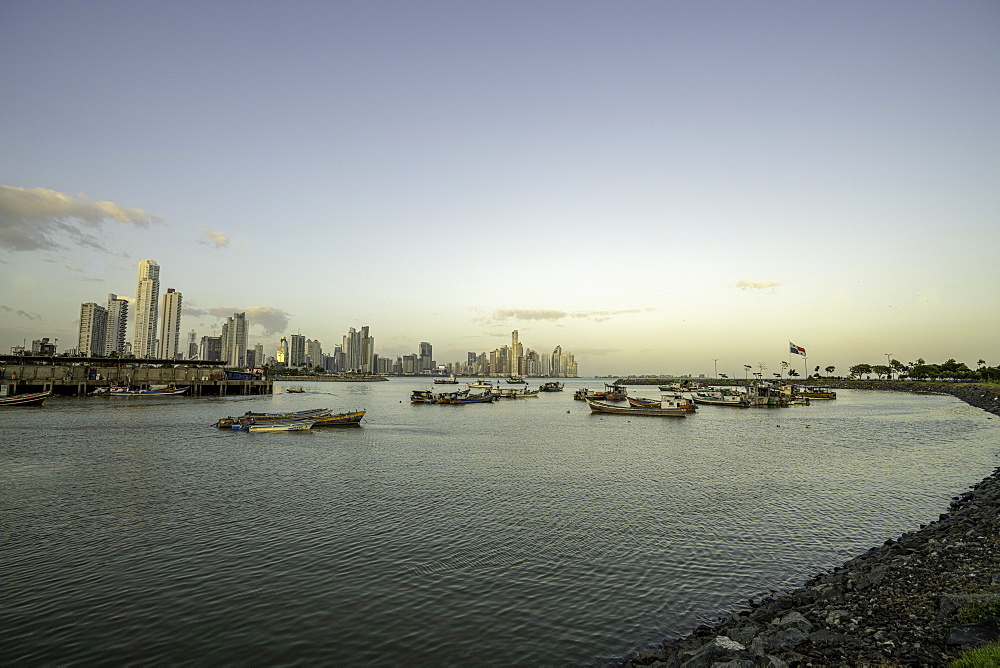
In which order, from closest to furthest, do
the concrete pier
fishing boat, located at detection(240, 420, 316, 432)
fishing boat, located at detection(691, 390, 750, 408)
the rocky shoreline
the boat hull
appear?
the rocky shoreline, fishing boat, located at detection(240, 420, 316, 432), the boat hull, the concrete pier, fishing boat, located at detection(691, 390, 750, 408)

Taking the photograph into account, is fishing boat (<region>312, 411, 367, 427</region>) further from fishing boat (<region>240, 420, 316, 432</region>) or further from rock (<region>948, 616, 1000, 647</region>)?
rock (<region>948, 616, 1000, 647</region>)

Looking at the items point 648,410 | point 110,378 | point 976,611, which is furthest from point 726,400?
point 110,378

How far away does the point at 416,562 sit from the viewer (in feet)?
62.7

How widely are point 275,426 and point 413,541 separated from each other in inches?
1768

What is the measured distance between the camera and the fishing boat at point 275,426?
59344 mm

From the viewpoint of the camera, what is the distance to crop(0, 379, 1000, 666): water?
546 inches

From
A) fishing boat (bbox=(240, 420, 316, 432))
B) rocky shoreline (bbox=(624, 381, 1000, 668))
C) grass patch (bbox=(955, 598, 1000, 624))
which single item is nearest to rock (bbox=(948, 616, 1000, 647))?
rocky shoreline (bbox=(624, 381, 1000, 668))

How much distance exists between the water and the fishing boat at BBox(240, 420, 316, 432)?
36.6 ft

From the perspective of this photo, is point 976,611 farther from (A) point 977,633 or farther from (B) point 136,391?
(B) point 136,391

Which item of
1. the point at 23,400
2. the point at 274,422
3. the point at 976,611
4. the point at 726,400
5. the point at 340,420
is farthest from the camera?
the point at 726,400

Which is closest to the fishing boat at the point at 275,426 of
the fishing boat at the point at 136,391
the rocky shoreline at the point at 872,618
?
the rocky shoreline at the point at 872,618

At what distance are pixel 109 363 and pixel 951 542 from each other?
169 metres

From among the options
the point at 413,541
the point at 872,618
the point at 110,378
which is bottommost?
the point at 413,541

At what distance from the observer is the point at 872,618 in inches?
499
